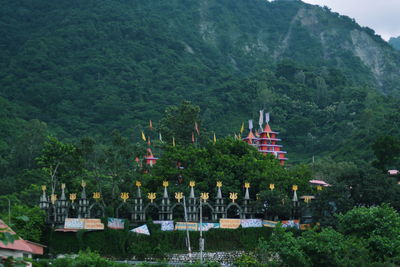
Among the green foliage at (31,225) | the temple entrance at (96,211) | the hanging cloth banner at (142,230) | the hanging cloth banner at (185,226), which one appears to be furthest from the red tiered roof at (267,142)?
the green foliage at (31,225)

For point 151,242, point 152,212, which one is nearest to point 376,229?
point 151,242

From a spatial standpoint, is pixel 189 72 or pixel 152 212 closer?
pixel 152 212

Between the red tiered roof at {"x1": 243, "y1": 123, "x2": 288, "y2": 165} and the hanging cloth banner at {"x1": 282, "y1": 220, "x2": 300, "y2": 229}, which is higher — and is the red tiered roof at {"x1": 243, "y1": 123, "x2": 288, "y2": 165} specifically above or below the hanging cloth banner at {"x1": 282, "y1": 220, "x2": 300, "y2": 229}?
above

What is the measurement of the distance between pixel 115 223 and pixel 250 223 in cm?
789

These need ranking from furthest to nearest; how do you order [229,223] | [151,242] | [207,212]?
[207,212], [229,223], [151,242]

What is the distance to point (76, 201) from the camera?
4044cm

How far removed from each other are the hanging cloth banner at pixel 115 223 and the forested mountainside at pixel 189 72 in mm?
31578

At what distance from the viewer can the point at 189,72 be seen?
10906cm

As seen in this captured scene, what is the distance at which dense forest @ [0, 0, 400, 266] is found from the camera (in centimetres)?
3909

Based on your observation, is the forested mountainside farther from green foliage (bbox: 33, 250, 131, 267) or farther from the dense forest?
green foliage (bbox: 33, 250, 131, 267)

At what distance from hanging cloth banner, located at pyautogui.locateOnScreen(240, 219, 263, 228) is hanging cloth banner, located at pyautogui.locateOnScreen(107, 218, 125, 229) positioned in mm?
6949

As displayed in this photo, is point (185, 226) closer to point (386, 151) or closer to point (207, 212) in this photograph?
point (207, 212)

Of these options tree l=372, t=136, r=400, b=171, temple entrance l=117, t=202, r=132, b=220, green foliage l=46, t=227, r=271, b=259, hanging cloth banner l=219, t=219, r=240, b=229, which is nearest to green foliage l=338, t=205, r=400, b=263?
green foliage l=46, t=227, r=271, b=259

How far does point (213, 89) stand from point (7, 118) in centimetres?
3307
